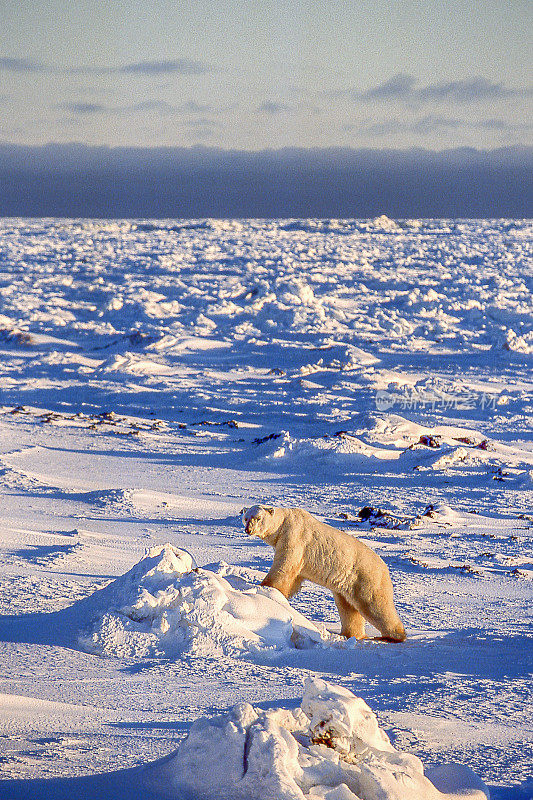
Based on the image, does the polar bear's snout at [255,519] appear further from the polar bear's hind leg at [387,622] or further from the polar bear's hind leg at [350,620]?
the polar bear's hind leg at [387,622]

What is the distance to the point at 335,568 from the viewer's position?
4824mm

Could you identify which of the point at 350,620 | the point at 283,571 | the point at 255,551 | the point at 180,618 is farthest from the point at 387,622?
the point at 255,551

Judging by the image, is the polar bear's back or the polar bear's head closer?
the polar bear's head

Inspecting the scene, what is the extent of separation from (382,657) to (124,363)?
993 cm

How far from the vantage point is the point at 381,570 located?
488 centimetres

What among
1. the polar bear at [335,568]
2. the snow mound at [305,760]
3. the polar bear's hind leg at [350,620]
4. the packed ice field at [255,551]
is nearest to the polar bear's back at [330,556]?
the polar bear at [335,568]

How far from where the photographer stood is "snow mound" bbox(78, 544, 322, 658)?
415cm

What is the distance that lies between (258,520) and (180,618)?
715mm

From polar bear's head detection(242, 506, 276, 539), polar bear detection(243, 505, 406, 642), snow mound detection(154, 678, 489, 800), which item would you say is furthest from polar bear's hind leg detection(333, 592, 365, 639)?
snow mound detection(154, 678, 489, 800)

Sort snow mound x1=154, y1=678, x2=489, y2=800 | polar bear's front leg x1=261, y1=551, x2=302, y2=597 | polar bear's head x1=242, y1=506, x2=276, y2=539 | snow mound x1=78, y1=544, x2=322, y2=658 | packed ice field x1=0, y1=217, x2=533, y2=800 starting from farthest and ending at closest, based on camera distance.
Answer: polar bear's front leg x1=261, y1=551, x2=302, y2=597, polar bear's head x1=242, y1=506, x2=276, y2=539, snow mound x1=78, y1=544, x2=322, y2=658, packed ice field x1=0, y1=217, x2=533, y2=800, snow mound x1=154, y1=678, x2=489, y2=800

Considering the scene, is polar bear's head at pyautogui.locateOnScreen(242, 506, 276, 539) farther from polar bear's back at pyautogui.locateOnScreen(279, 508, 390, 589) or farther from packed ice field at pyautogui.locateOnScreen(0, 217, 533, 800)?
packed ice field at pyautogui.locateOnScreen(0, 217, 533, 800)

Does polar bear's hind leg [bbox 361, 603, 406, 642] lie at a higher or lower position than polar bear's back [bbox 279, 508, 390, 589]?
lower

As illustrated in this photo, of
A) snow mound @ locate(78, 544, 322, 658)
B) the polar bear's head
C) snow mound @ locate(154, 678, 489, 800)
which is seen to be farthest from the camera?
the polar bear's head

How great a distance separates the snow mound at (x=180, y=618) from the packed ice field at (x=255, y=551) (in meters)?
0.01
